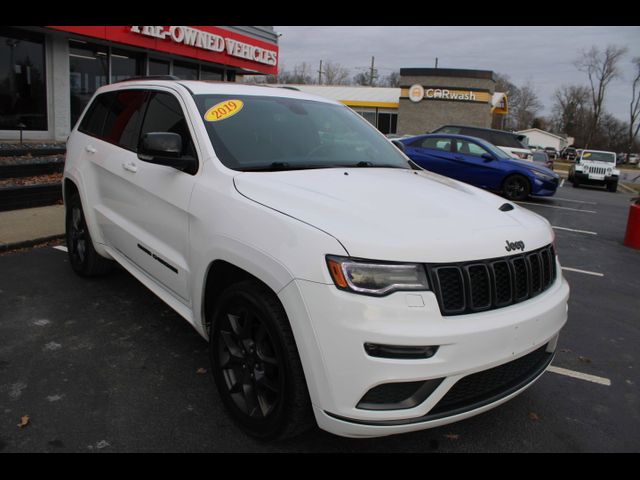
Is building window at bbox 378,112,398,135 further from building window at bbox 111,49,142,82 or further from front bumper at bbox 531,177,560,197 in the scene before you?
front bumper at bbox 531,177,560,197

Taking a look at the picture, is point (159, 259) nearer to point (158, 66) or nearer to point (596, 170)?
point (158, 66)

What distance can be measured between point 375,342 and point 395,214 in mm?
681

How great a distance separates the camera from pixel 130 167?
3787mm

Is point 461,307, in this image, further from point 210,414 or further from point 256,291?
point 210,414

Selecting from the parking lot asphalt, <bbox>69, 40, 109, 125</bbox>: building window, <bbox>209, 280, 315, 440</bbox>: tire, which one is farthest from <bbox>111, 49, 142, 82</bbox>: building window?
<bbox>209, 280, 315, 440</bbox>: tire

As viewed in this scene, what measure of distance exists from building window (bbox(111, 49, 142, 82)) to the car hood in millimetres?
13309

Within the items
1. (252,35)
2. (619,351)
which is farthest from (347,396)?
(252,35)

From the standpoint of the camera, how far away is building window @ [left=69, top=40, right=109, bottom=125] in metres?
13.3

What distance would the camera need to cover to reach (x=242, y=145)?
321 centimetres

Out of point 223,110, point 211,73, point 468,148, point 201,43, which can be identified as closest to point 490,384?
point 223,110

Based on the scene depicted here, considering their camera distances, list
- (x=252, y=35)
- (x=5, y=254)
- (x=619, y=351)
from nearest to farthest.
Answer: (x=619, y=351) < (x=5, y=254) < (x=252, y=35)

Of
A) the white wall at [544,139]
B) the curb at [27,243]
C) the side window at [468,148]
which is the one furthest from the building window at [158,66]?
the white wall at [544,139]

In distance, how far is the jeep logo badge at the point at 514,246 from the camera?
2488 mm
